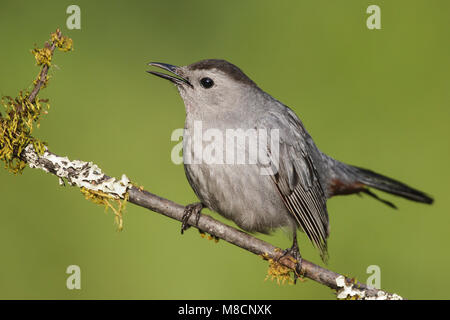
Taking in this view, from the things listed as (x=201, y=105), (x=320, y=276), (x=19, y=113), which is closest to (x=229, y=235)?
(x=320, y=276)

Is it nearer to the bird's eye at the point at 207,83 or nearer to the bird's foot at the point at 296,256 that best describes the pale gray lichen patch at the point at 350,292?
the bird's foot at the point at 296,256

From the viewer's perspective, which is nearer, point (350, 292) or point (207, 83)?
point (350, 292)

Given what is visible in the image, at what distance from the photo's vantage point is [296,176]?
11.0 ft

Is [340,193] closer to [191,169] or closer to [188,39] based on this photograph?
[191,169]

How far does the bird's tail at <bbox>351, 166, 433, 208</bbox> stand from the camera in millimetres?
4070

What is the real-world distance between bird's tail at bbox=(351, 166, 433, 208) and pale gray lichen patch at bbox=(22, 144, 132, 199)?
2221mm

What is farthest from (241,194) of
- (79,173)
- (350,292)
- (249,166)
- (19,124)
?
(19,124)

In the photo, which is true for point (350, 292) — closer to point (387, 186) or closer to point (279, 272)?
point (279, 272)

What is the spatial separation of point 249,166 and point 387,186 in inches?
62.8

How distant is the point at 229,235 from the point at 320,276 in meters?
0.51

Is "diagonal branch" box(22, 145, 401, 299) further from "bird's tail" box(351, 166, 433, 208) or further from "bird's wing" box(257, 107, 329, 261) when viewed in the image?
"bird's tail" box(351, 166, 433, 208)

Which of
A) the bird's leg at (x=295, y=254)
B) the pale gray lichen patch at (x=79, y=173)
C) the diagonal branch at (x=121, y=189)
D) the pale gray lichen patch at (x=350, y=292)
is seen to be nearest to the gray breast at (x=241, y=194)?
the bird's leg at (x=295, y=254)

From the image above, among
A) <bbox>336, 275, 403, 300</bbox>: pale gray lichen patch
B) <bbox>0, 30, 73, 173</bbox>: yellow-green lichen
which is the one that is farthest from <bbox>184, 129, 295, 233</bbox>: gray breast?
<bbox>0, 30, 73, 173</bbox>: yellow-green lichen

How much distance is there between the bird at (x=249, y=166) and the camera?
3.08 metres
